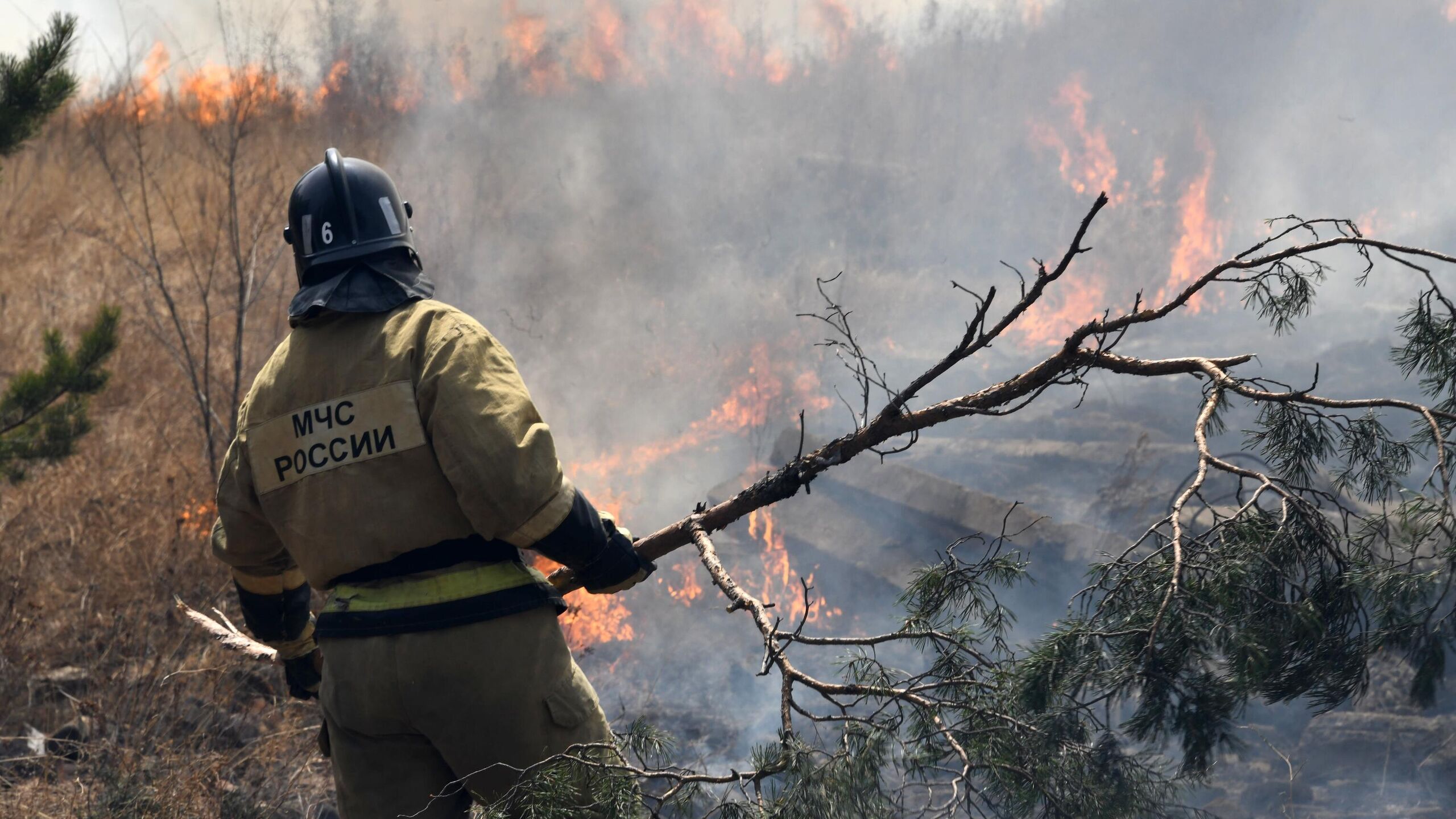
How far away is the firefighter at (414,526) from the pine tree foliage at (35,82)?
3173 mm

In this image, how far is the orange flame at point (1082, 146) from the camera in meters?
15.3

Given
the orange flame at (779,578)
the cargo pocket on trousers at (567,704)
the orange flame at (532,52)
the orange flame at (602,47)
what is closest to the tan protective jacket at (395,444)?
the cargo pocket on trousers at (567,704)

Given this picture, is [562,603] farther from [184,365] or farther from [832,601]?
[184,365]

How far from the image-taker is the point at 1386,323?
47.4 feet

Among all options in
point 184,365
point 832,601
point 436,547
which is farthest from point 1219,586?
point 184,365

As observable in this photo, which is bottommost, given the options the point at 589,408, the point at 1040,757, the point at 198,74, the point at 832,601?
the point at 1040,757

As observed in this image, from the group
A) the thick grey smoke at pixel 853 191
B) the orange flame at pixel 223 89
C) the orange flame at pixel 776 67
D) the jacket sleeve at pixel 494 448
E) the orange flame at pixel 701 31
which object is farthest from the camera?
the orange flame at pixel 776 67

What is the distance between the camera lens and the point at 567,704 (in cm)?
222

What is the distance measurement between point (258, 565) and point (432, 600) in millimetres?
713

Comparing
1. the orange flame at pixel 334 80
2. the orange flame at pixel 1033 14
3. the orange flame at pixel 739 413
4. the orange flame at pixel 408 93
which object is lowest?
the orange flame at pixel 739 413

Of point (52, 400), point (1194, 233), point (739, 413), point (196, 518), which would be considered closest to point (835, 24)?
point (739, 413)

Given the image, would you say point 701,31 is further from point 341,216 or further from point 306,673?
point 306,673

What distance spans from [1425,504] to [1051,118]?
14.5 m

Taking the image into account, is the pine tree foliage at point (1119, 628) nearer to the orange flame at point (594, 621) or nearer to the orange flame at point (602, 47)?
the orange flame at point (594, 621)
